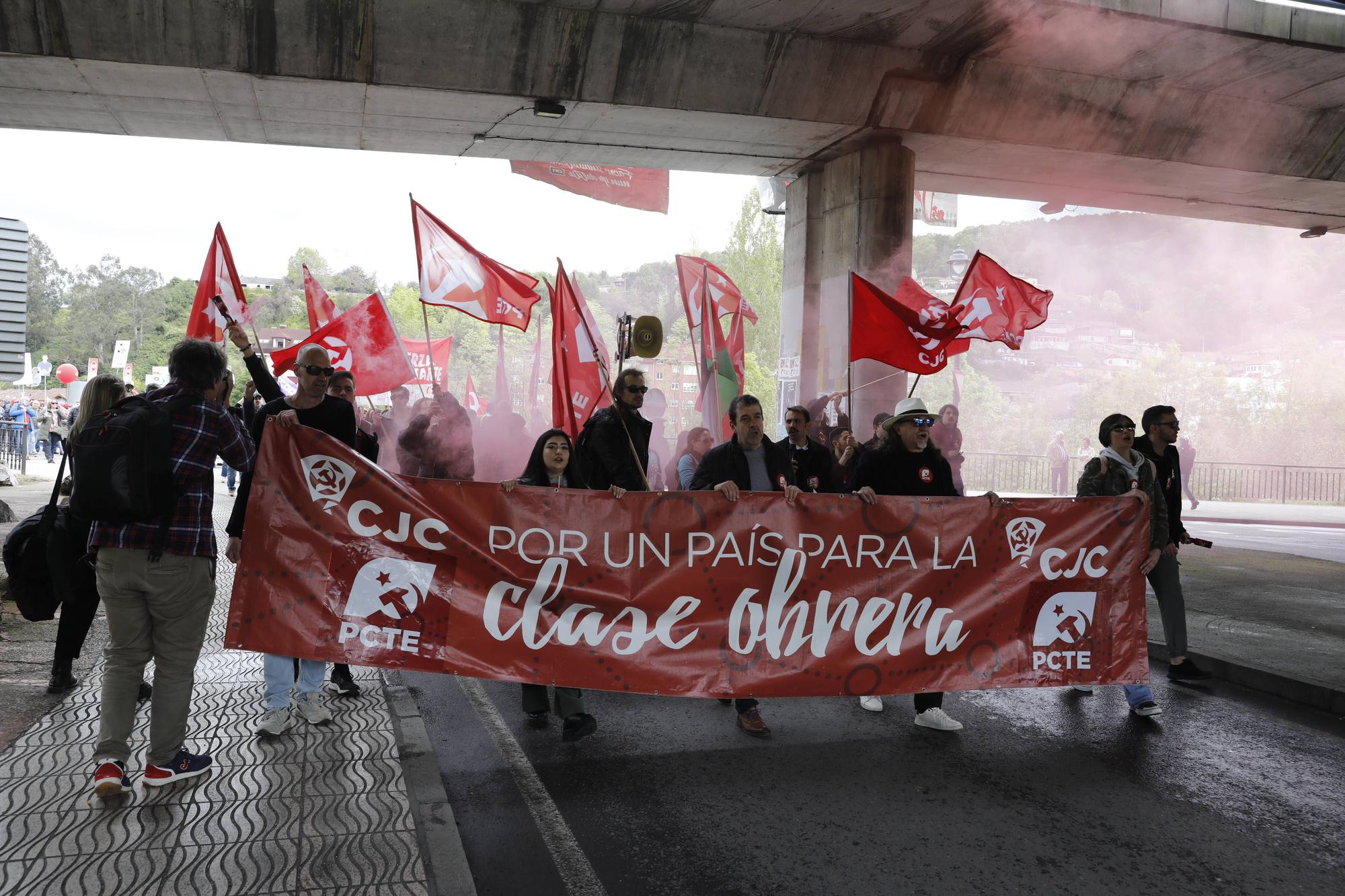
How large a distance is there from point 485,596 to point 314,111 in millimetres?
7591

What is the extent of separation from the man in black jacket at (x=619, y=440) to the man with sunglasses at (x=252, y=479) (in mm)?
1472

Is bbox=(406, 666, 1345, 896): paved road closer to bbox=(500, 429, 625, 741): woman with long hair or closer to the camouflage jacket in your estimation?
bbox=(500, 429, 625, 741): woman with long hair

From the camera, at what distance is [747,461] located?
18.4ft

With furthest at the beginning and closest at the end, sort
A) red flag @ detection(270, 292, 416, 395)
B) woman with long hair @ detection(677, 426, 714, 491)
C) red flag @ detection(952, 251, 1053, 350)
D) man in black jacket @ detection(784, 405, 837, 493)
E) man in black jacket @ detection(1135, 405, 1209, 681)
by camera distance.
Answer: red flag @ detection(270, 292, 416, 395)
red flag @ detection(952, 251, 1053, 350)
woman with long hair @ detection(677, 426, 714, 491)
man in black jacket @ detection(784, 405, 837, 493)
man in black jacket @ detection(1135, 405, 1209, 681)

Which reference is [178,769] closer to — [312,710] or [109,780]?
[109,780]

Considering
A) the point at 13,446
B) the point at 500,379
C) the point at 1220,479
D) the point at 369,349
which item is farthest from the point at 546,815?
the point at 1220,479

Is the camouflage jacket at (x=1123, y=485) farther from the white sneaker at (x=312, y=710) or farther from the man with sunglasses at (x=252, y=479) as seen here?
the white sneaker at (x=312, y=710)

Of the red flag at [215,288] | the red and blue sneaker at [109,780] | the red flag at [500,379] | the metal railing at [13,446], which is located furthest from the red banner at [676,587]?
the metal railing at [13,446]

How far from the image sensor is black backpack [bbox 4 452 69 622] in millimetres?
4684

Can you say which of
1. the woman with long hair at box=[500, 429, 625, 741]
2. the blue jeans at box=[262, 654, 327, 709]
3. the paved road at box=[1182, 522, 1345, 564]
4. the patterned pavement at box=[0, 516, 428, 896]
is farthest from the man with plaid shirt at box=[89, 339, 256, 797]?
the paved road at box=[1182, 522, 1345, 564]

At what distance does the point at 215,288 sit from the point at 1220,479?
106ft

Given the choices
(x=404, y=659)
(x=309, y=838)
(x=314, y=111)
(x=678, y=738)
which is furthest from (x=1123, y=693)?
(x=314, y=111)

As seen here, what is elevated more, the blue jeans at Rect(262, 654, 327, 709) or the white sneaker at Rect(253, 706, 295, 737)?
the blue jeans at Rect(262, 654, 327, 709)

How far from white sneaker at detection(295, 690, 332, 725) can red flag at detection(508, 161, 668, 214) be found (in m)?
13.0
